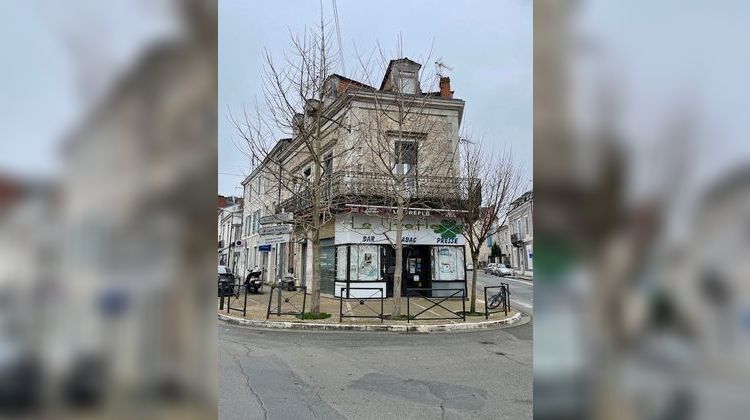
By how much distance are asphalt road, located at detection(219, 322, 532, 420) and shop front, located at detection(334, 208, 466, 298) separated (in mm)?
7618

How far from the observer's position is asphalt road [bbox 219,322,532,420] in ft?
15.1

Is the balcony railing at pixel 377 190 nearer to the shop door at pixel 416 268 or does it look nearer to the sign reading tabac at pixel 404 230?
the sign reading tabac at pixel 404 230

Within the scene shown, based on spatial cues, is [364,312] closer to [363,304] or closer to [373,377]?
[363,304]

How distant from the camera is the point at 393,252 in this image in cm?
1786

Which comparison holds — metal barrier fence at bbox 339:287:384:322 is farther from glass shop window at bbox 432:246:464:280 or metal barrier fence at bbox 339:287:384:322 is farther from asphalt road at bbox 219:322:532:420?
glass shop window at bbox 432:246:464:280

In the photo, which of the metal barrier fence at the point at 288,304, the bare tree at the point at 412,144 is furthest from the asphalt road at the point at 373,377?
the bare tree at the point at 412,144

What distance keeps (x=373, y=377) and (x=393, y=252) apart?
39.0 ft

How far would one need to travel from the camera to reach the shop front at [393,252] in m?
17.4

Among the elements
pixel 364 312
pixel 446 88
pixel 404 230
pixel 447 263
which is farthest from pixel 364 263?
pixel 446 88
